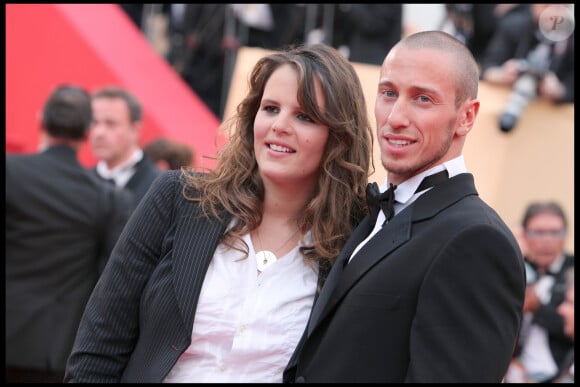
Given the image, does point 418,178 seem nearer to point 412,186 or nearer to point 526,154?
point 412,186

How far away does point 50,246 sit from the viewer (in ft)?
15.1

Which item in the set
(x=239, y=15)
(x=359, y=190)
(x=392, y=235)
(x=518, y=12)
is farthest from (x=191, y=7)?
(x=392, y=235)

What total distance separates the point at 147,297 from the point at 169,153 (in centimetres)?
340

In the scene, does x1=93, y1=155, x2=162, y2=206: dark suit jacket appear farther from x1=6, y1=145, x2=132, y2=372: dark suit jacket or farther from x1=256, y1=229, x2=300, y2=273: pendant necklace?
x1=256, y1=229, x2=300, y2=273: pendant necklace

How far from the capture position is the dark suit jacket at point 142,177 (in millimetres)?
5285

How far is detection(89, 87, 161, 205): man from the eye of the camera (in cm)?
558

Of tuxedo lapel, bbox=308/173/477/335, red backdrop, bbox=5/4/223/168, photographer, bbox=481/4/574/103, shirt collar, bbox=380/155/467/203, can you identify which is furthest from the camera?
red backdrop, bbox=5/4/223/168

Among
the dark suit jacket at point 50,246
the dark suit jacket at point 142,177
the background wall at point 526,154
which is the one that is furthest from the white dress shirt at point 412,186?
the background wall at point 526,154

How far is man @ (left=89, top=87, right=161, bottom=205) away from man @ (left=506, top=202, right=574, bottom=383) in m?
2.22

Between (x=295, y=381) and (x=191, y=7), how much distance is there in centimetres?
694

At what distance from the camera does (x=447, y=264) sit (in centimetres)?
221

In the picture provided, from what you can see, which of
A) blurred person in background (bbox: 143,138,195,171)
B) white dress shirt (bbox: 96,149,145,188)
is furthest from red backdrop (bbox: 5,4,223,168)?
white dress shirt (bbox: 96,149,145,188)

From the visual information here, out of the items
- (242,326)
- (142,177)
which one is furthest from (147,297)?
(142,177)

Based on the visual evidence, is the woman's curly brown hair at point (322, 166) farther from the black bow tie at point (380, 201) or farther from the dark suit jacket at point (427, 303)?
the dark suit jacket at point (427, 303)
